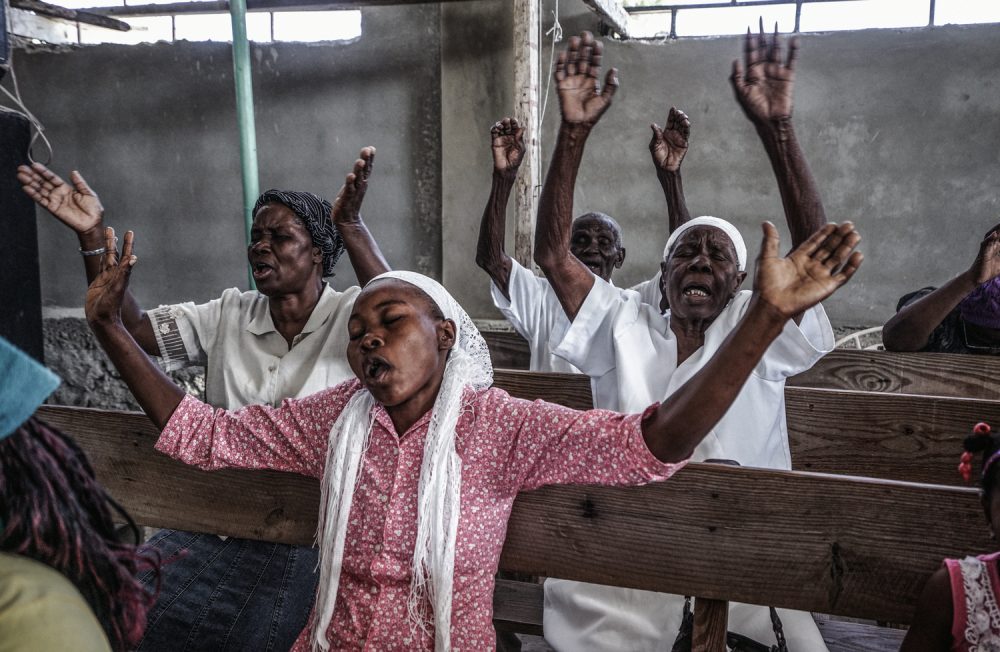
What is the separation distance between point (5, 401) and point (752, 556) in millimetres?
1200

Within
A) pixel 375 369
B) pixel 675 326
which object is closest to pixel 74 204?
pixel 375 369

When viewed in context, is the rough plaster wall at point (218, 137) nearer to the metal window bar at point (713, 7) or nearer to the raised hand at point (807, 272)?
the metal window bar at point (713, 7)

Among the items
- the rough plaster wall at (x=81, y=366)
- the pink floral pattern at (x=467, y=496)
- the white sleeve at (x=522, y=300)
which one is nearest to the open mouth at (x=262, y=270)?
the pink floral pattern at (x=467, y=496)

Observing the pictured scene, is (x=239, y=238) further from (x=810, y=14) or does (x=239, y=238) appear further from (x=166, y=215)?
(x=810, y=14)

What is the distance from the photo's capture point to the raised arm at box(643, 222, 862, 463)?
4.04 feet

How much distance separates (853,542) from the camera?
132cm

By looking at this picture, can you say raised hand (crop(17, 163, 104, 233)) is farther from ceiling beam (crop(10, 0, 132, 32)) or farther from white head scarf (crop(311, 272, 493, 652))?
ceiling beam (crop(10, 0, 132, 32))

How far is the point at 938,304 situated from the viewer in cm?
294

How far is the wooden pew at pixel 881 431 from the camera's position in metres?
2.09

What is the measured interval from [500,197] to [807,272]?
1619 mm

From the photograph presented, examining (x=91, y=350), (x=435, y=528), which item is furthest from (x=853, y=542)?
(x=91, y=350)

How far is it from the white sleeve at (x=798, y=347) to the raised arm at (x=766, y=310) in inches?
29.0

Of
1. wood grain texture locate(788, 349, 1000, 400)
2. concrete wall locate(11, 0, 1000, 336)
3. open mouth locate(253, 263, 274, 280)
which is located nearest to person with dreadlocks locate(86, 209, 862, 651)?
open mouth locate(253, 263, 274, 280)

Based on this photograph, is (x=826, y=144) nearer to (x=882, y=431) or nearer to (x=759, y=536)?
(x=882, y=431)
